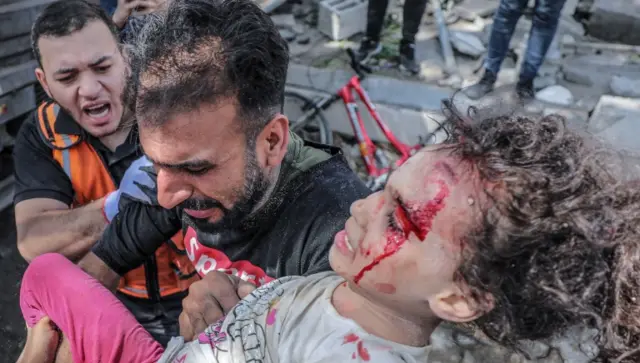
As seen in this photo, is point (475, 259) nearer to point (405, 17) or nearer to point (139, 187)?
point (139, 187)

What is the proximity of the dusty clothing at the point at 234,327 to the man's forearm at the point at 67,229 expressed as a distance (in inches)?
11.2

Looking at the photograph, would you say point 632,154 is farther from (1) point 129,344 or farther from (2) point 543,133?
(1) point 129,344

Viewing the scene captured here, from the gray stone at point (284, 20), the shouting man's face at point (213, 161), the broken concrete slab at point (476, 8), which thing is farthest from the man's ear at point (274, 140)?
the broken concrete slab at point (476, 8)

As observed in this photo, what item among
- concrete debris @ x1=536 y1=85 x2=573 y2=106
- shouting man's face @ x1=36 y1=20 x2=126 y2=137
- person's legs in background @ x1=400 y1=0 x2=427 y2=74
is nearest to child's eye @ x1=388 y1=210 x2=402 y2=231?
shouting man's face @ x1=36 y1=20 x2=126 y2=137

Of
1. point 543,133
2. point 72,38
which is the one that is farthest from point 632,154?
point 72,38

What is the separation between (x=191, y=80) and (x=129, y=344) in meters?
0.96

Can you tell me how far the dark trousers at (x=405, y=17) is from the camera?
606 cm

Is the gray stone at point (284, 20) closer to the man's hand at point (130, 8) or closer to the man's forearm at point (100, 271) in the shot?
the man's hand at point (130, 8)

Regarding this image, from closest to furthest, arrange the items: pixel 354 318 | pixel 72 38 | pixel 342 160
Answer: pixel 354 318, pixel 342 160, pixel 72 38

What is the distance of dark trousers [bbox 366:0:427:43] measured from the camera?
19.9 ft

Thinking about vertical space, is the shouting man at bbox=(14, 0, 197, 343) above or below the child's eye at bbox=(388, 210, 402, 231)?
below

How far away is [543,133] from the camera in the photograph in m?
1.31

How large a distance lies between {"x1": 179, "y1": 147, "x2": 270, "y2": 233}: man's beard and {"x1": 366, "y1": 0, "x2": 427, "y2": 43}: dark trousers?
15.4ft

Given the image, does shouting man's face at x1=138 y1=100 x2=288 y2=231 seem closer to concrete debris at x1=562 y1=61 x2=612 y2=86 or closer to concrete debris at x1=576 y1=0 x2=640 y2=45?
concrete debris at x1=562 y1=61 x2=612 y2=86
